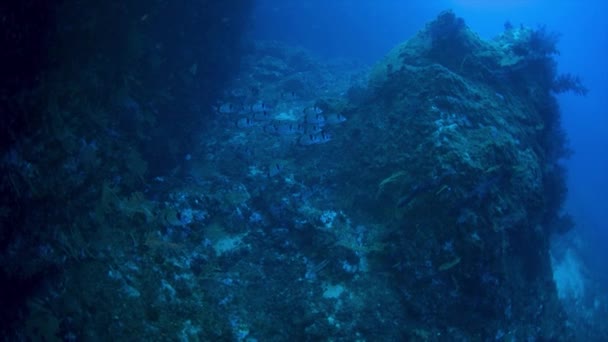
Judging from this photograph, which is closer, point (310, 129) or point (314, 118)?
point (314, 118)

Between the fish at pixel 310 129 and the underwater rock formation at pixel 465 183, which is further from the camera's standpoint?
the fish at pixel 310 129

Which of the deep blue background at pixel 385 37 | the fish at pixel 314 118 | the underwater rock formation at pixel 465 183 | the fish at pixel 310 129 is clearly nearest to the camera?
the underwater rock formation at pixel 465 183

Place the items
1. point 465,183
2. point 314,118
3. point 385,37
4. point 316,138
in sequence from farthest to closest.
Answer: point 385,37, point 314,118, point 316,138, point 465,183

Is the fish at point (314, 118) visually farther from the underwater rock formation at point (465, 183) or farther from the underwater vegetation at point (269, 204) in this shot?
the underwater rock formation at point (465, 183)

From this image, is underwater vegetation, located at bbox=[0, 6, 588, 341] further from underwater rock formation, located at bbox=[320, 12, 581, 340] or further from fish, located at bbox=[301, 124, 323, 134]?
fish, located at bbox=[301, 124, 323, 134]

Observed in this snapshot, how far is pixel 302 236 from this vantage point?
7574 mm

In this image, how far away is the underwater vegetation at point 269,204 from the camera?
498 centimetres

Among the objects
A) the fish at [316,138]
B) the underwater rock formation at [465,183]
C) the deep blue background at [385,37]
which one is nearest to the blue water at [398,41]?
the deep blue background at [385,37]

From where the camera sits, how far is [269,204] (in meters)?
8.29

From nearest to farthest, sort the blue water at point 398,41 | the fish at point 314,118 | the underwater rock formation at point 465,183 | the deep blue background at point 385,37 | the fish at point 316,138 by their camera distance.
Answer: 1. the underwater rock formation at point 465,183
2. the fish at point 316,138
3. the fish at point 314,118
4. the blue water at point 398,41
5. the deep blue background at point 385,37

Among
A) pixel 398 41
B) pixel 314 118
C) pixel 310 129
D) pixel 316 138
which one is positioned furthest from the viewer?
pixel 398 41

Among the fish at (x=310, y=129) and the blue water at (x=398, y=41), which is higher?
the blue water at (x=398, y=41)

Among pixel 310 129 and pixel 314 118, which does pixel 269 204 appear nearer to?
pixel 310 129

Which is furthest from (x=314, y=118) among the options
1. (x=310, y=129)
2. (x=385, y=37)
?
(x=385, y=37)
